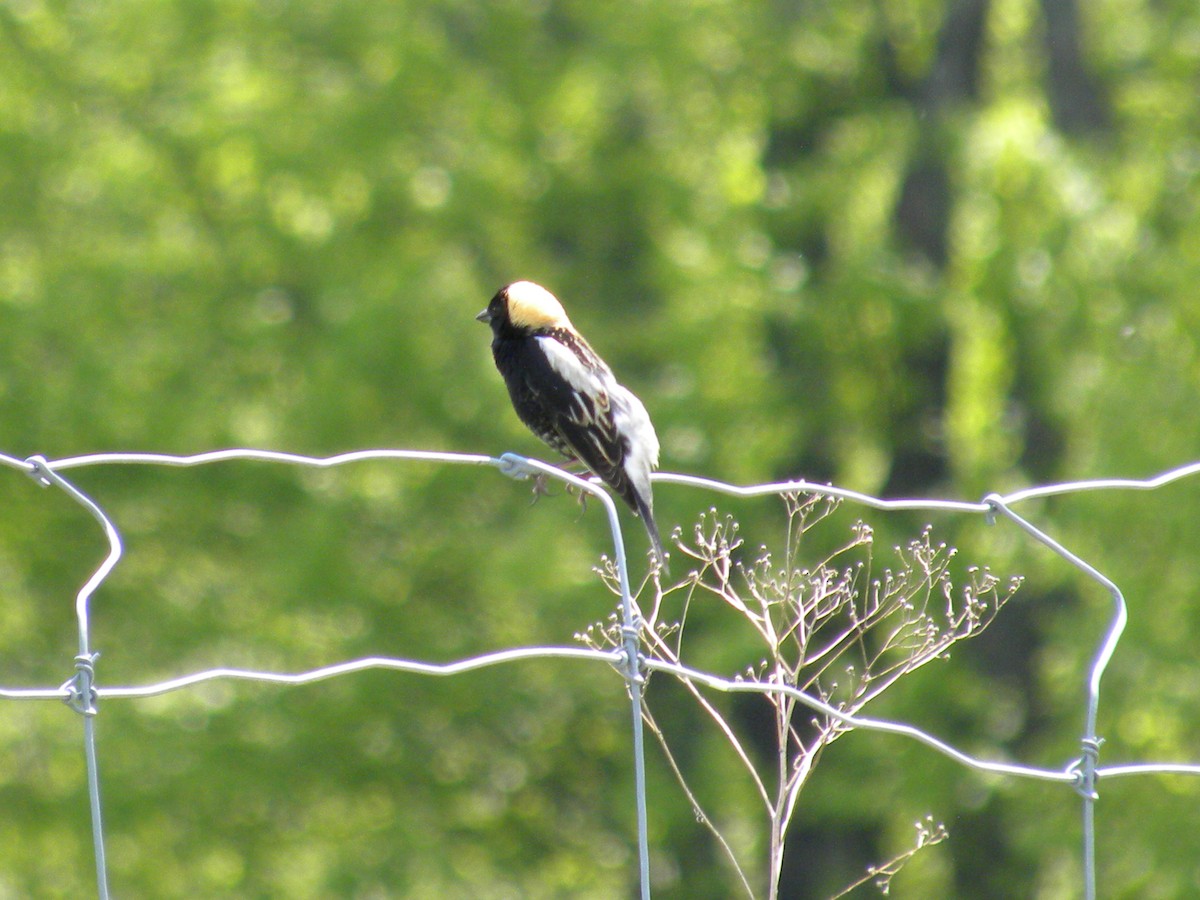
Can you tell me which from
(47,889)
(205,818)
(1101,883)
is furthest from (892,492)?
(47,889)

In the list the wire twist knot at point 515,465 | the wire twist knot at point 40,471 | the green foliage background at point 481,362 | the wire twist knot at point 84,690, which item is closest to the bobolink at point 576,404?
the wire twist knot at point 515,465

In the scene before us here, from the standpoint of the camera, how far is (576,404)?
557 centimetres

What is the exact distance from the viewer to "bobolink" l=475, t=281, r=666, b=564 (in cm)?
550

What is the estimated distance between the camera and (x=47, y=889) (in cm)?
1466

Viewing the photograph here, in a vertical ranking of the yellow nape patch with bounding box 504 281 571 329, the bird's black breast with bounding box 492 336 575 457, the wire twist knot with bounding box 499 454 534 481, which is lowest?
the wire twist knot with bounding box 499 454 534 481

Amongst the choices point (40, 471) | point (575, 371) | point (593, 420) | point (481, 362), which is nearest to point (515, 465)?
point (40, 471)

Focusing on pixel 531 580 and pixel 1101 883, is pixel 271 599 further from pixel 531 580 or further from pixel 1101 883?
pixel 1101 883

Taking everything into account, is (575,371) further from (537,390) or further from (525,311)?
(525,311)

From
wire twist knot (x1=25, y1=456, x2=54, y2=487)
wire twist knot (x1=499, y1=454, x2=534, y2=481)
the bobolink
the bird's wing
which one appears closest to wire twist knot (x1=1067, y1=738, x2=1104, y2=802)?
wire twist knot (x1=499, y1=454, x2=534, y2=481)

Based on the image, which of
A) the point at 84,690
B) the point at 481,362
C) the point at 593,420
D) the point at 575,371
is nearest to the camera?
the point at 84,690

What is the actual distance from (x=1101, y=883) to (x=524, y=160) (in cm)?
822

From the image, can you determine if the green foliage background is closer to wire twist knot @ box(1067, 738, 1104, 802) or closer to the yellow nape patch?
the yellow nape patch

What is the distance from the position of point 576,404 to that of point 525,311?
60cm

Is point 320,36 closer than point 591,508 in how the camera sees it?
No
